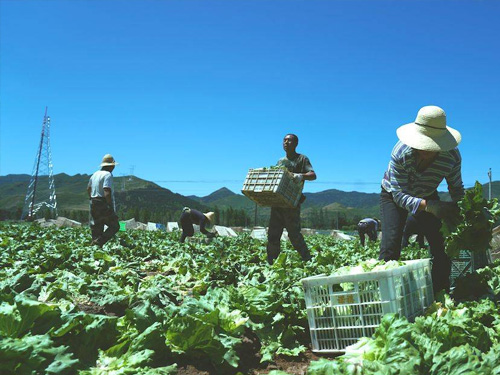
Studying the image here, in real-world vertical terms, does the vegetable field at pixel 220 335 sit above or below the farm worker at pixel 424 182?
below

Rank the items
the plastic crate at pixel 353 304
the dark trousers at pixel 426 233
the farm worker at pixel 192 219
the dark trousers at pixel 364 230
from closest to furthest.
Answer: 1. the plastic crate at pixel 353 304
2. the dark trousers at pixel 426 233
3. the farm worker at pixel 192 219
4. the dark trousers at pixel 364 230

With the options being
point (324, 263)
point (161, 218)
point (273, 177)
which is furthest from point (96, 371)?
point (161, 218)

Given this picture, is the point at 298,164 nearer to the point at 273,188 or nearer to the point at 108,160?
the point at 273,188

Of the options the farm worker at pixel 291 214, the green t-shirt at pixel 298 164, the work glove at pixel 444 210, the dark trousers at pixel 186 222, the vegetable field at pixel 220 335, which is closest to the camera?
the vegetable field at pixel 220 335

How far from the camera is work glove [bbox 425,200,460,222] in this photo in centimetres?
483

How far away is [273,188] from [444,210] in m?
3.34

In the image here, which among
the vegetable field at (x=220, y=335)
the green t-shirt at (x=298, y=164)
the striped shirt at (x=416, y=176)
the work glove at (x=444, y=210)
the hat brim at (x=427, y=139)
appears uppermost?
the green t-shirt at (x=298, y=164)

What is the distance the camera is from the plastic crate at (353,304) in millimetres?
3775

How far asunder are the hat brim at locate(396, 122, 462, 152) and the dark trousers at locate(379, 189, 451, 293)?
758 millimetres

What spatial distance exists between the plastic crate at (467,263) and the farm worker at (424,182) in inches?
19.8

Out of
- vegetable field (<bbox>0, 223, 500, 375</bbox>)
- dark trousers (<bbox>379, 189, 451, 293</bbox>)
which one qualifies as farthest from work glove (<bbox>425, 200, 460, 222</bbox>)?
vegetable field (<bbox>0, 223, 500, 375</bbox>)

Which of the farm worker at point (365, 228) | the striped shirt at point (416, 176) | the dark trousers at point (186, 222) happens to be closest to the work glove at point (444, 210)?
the striped shirt at point (416, 176)

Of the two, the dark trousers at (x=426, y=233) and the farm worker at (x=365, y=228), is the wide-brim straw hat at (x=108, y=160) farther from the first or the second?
the farm worker at (x=365, y=228)

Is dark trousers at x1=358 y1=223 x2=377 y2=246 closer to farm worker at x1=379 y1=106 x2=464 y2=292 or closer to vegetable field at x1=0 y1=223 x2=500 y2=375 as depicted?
vegetable field at x1=0 y1=223 x2=500 y2=375
